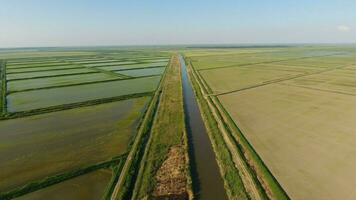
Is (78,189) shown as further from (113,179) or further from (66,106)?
(66,106)

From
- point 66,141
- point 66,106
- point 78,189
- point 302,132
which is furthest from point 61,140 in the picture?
point 302,132

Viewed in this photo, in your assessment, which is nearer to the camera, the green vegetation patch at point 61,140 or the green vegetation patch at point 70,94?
the green vegetation patch at point 61,140

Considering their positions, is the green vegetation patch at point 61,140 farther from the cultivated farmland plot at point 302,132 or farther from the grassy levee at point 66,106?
the cultivated farmland plot at point 302,132

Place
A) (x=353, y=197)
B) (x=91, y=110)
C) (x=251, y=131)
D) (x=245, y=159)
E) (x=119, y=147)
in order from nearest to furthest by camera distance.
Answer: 1. (x=353, y=197)
2. (x=245, y=159)
3. (x=119, y=147)
4. (x=251, y=131)
5. (x=91, y=110)

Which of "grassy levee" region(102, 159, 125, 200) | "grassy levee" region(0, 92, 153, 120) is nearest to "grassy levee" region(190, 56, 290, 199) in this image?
"grassy levee" region(102, 159, 125, 200)

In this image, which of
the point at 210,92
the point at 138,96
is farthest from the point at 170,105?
the point at 210,92

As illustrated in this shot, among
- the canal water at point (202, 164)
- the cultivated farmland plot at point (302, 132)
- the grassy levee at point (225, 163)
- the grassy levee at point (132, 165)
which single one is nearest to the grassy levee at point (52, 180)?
the grassy levee at point (132, 165)

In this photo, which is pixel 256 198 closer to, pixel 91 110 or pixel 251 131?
pixel 251 131
